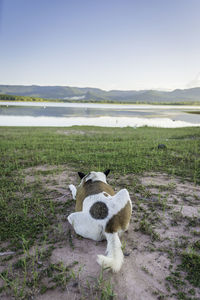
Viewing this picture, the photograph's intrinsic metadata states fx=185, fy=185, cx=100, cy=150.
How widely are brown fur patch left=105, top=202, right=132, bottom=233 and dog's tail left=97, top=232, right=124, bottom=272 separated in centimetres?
14

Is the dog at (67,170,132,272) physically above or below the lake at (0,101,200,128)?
below

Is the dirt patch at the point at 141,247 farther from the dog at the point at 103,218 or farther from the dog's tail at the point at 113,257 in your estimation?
the dog at the point at 103,218

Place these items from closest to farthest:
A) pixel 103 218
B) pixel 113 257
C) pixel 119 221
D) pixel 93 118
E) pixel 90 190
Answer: pixel 113 257 → pixel 103 218 → pixel 119 221 → pixel 90 190 → pixel 93 118

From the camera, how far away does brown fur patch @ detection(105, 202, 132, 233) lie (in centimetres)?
329

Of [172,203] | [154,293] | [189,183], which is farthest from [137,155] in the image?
[154,293]

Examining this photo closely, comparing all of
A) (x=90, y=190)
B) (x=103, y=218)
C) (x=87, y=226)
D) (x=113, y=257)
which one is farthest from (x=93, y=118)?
(x=113, y=257)

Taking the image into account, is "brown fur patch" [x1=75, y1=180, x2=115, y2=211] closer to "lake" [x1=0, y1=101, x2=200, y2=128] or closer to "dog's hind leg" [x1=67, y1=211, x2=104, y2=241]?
"dog's hind leg" [x1=67, y1=211, x2=104, y2=241]

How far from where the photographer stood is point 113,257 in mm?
2779

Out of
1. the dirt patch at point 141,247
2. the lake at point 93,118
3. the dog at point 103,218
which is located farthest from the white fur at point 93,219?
the lake at point 93,118

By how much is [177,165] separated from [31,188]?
247 inches

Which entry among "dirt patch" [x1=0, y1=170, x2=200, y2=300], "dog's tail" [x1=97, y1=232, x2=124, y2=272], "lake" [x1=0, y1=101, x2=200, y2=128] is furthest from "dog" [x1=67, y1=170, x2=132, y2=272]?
"lake" [x1=0, y1=101, x2=200, y2=128]

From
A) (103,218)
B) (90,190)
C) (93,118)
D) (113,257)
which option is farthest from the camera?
(93,118)

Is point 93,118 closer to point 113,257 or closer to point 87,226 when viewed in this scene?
point 87,226

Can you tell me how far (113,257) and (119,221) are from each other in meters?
0.73
